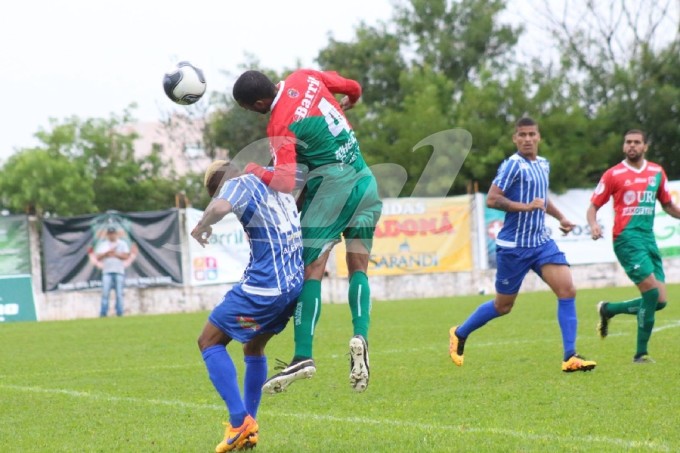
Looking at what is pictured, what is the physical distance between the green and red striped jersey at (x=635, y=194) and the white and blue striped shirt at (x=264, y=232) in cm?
497

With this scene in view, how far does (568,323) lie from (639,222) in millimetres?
1363

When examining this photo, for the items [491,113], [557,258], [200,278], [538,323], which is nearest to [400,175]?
[557,258]

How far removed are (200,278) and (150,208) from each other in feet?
75.7

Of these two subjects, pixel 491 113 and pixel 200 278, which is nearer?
pixel 200 278

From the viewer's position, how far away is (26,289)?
72.9 ft

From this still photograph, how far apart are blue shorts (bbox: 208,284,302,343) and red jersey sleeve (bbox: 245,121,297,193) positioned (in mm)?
633

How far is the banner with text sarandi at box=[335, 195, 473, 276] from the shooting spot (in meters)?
23.9

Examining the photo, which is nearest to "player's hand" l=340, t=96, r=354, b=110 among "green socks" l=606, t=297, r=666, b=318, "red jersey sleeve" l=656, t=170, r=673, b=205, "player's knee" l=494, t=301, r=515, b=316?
"player's knee" l=494, t=301, r=515, b=316

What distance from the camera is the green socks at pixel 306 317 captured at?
6.23 metres

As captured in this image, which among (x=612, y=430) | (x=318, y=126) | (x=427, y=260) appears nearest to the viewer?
(x=612, y=430)

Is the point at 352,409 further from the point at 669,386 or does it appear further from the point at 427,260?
the point at 427,260

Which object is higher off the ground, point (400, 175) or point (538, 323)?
point (400, 175)

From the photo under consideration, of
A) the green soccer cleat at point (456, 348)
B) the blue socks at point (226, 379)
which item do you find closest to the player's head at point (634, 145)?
the green soccer cleat at point (456, 348)

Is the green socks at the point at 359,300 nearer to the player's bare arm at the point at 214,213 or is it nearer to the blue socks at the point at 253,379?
the blue socks at the point at 253,379
